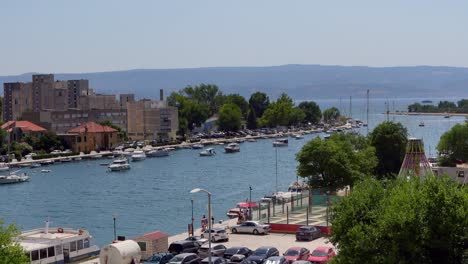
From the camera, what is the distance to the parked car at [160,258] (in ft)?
86.1

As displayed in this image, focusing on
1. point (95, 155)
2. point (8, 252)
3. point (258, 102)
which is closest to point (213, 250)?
point (8, 252)

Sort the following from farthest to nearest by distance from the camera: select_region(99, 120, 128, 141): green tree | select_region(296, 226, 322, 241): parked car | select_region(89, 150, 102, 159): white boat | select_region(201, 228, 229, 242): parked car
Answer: select_region(99, 120, 128, 141): green tree → select_region(89, 150, 102, 159): white boat → select_region(201, 228, 229, 242): parked car → select_region(296, 226, 322, 241): parked car

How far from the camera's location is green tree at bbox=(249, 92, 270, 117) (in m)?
149

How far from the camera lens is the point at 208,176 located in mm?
70500

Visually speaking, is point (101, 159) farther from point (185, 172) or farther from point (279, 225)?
point (279, 225)

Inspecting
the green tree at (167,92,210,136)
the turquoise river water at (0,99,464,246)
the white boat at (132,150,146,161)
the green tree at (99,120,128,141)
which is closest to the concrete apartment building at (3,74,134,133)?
the green tree at (167,92,210,136)

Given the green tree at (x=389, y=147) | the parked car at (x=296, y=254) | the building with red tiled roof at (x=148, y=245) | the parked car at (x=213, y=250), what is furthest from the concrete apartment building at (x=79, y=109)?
the parked car at (x=296, y=254)

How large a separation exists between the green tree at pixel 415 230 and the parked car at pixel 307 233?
9577 millimetres

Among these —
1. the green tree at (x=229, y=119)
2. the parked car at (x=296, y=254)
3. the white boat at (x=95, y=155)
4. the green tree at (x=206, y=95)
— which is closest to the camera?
the parked car at (x=296, y=254)

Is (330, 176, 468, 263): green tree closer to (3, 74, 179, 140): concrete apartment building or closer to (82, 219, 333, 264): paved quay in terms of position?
(82, 219, 333, 264): paved quay

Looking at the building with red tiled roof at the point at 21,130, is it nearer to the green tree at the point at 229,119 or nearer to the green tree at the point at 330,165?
the green tree at the point at 229,119

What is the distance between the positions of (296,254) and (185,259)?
3686mm

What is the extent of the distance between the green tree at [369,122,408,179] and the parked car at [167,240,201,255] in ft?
78.7

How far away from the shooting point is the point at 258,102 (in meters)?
149
